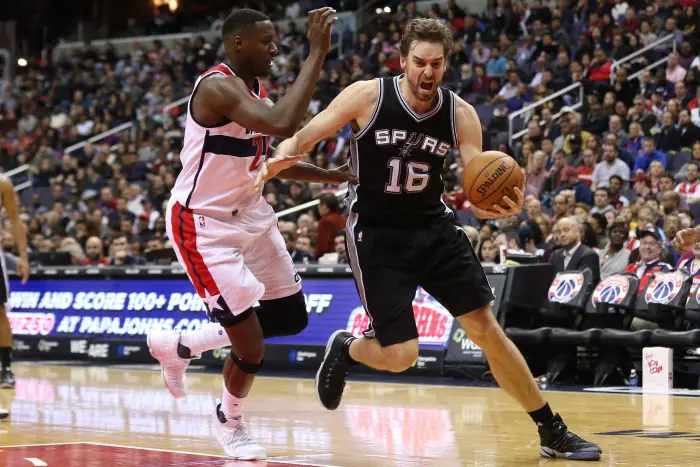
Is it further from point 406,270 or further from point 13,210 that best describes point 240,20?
point 13,210

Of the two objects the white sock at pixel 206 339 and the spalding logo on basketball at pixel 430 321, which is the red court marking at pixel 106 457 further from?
A: the spalding logo on basketball at pixel 430 321

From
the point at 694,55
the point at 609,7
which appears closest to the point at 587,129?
the point at 694,55

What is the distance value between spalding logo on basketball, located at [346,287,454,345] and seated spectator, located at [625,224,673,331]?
1873 millimetres

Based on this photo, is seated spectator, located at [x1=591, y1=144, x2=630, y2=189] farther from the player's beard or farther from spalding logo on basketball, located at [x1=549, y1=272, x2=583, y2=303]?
the player's beard

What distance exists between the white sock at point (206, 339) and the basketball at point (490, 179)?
172 centimetres

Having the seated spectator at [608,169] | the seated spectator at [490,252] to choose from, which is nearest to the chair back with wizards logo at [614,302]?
the seated spectator at [490,252]

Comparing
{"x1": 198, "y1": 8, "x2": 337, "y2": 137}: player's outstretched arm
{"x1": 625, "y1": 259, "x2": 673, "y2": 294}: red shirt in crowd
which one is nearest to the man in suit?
{"x1": 625, "y1": 259, "x2": 673, "y2": 294}: red shirt in crowd

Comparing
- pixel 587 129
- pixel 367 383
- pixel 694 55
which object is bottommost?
pixel 367 383

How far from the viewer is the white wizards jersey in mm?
5789

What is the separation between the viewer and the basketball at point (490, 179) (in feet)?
18.5

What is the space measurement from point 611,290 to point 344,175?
5327 mm

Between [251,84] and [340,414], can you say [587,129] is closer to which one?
[340,414]

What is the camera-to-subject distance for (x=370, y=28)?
78.8ft

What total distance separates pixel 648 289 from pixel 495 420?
344 centimetres
